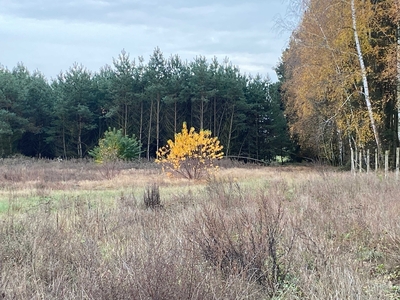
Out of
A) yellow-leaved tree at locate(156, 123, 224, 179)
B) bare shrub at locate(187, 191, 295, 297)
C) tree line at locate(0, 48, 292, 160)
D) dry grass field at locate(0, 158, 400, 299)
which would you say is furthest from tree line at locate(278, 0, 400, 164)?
tree line at locate(0, 48, 292, 160)

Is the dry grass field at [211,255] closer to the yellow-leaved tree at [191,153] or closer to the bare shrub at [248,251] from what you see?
the bare shrub at [248,251]

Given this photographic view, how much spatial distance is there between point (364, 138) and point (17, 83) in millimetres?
29537

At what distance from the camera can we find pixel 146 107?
33.8 meters

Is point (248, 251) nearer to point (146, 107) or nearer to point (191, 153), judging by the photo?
point (191, 153)

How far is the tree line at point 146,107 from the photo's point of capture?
31.9 m

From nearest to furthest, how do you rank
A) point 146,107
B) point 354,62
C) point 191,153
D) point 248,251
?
point 248,251
point 354,62
point 191,153
point 146,107

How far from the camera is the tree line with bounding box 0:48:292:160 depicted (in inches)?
1257

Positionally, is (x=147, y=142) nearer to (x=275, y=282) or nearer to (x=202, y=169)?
(x=202, y=169)

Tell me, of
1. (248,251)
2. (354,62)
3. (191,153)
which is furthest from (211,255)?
(191,153)

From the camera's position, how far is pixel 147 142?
33.6 metres

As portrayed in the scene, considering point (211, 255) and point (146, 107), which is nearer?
point (211, 255)

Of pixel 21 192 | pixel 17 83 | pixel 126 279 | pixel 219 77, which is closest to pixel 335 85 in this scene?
pixel 21 192

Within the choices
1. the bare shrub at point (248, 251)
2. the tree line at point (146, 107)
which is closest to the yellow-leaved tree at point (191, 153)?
the bare shrub at point (248, 251)

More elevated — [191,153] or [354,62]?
[354,62]
